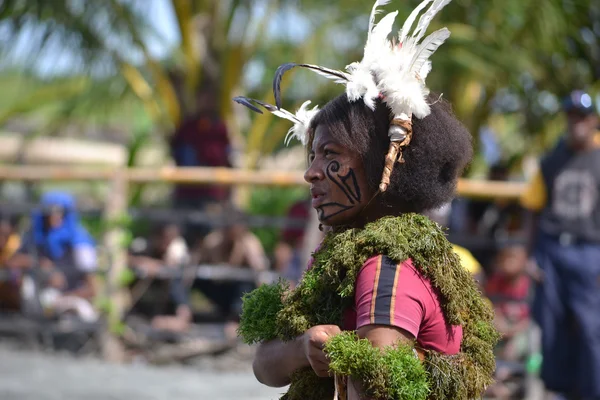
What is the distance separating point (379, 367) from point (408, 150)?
591 millimetres

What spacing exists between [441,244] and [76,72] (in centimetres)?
1078

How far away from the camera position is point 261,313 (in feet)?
8.55

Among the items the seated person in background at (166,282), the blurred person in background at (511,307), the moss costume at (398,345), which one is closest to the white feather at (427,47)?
the moss costume at (398,345)

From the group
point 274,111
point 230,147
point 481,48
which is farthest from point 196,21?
point 274,111

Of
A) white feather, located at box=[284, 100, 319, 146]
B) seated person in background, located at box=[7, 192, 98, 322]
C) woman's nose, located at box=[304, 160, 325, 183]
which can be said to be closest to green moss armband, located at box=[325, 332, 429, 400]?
woman's nose, located at box=[304, 160, 325, 183]

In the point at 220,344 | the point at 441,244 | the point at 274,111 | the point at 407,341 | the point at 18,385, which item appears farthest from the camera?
the point at 220,344

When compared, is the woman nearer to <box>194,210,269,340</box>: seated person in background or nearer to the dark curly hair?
the dark curly hair

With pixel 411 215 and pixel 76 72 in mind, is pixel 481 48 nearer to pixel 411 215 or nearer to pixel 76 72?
pixel 76 72

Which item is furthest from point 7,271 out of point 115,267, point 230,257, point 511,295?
point 511,295

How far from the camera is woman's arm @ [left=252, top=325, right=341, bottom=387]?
2.28 meters

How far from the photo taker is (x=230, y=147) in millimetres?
10211

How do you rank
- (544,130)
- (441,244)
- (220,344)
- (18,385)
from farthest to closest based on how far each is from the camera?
1. (544,130)
2. (220,344)
3. (18,385)
4. (441,244)

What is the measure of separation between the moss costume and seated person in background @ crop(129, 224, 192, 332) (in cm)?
590

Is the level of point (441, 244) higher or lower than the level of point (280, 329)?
higher
